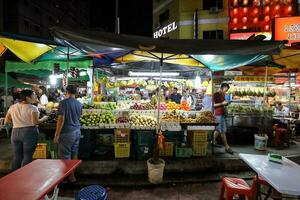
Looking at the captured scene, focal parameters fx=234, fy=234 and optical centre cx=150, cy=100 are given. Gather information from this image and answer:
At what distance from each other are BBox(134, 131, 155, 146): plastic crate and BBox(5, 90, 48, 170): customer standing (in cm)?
282

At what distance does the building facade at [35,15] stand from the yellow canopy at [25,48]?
1332 centimetres

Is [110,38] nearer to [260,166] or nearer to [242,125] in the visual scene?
[260,166]

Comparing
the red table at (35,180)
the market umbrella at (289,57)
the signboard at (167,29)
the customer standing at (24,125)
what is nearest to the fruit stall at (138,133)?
the customer standing at (24,125)

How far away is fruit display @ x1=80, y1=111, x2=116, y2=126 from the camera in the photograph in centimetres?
680

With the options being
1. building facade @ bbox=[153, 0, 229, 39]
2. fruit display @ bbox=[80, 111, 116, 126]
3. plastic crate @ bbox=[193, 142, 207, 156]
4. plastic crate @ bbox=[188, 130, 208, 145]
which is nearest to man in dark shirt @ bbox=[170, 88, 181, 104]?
plastic crate @ bbox=[188, 130, 208, 145]

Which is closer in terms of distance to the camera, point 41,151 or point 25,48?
point 41,151

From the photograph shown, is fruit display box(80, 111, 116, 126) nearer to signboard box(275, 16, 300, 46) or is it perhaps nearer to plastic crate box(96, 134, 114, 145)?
plastic crate box(96, 134, 114, 145)

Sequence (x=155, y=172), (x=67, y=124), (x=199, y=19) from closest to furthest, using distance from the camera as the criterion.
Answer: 1. (x=67, y=124)
2. (x=155, y=172)
3. (x=199, y=19)

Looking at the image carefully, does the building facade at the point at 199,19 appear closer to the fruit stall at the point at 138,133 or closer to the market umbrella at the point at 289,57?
the market umbrella at the point at 289,57

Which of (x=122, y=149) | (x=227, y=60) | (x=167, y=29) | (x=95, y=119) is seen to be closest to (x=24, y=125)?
(x=95, y=119)

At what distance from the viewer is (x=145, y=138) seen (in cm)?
693

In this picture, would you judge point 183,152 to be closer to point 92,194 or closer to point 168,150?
point 168,150

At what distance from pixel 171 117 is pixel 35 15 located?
32.5 metres

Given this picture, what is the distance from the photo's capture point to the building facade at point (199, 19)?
20.9 meters
